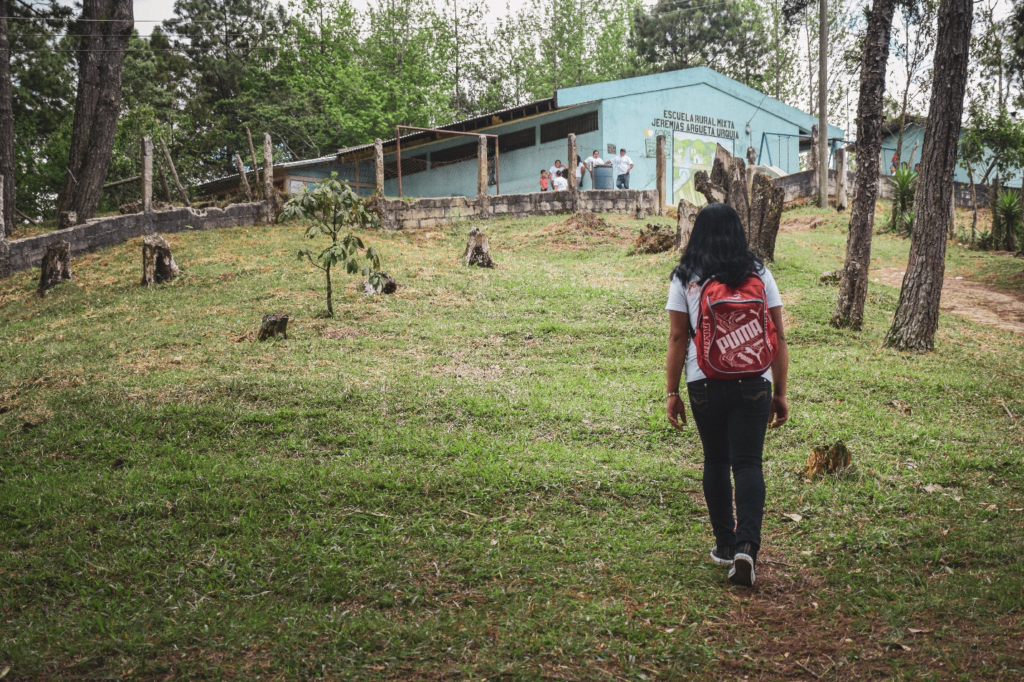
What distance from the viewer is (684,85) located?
78.8 feet

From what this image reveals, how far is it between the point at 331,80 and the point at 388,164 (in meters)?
12.0

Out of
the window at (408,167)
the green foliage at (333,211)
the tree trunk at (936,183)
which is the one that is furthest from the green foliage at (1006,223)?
the window at (408,167)

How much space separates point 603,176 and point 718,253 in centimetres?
1792

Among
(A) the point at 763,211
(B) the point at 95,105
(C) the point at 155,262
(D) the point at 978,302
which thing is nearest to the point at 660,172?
(A) the point at 763,211

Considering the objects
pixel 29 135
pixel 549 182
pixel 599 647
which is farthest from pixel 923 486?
pixel 29 135

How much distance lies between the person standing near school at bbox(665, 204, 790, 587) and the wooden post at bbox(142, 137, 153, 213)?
14.2m

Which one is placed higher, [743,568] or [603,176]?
[603,176]

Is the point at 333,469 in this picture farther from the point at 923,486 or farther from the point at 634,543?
the point at 923,486

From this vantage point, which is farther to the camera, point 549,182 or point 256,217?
point 549,182

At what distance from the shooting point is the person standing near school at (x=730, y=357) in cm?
319

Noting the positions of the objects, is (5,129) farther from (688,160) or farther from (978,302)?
(978,302)

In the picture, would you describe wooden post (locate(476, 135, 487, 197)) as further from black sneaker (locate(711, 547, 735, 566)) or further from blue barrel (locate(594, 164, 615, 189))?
black sneaker (locate(711, 547, 735, 566))

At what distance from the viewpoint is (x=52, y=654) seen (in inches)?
117

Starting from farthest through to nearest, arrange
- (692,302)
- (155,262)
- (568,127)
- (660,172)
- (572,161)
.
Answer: (568,127), (660,172), (572,161), (155,262), (692,302)
